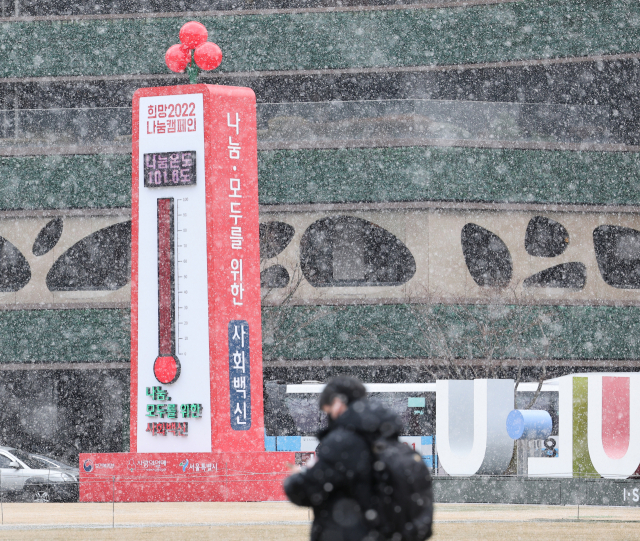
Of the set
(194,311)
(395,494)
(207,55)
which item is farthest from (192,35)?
(395,494)

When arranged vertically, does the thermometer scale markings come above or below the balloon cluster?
below

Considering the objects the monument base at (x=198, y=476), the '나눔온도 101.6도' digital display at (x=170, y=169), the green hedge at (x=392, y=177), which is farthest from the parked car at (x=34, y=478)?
the green hedge at (x=392, y=177)

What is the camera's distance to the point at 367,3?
3803 centimetres

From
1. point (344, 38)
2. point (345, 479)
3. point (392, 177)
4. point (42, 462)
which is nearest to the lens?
point (345, 479)

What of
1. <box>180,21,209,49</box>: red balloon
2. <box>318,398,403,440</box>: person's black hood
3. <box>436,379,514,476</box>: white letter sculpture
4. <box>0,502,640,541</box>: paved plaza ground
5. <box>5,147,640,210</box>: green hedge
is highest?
<box>180,21,209,49</box>: red balloon

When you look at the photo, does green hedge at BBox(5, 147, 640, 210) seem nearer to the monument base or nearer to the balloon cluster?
the balloon cluster

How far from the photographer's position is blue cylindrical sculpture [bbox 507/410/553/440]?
21.8 meters

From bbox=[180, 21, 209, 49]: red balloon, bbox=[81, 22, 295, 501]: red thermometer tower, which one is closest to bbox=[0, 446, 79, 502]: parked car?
bbox=[81, 22, 295, 501]: red thermometer tower

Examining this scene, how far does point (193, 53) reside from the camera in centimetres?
2272

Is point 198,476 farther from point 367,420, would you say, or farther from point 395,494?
point 367,420

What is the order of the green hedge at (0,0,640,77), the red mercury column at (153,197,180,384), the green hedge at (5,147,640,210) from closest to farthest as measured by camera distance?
the red mercury column at (153,197,180,384) < the green hedge at (5,147,640,210) < the green hedge at (0,0,640,77)

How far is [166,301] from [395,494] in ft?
52.1

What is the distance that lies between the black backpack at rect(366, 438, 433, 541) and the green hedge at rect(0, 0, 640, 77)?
3010cm

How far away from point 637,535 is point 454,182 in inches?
773
